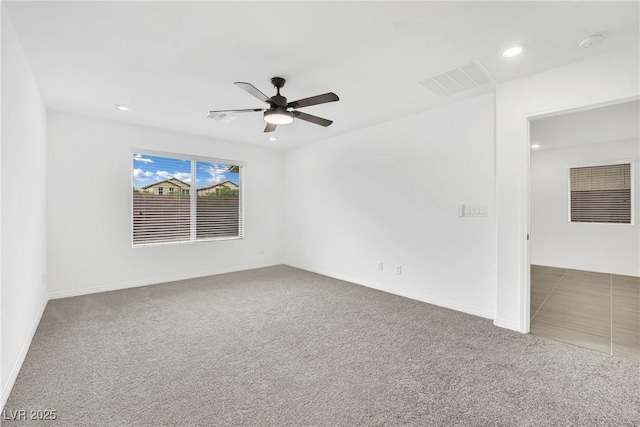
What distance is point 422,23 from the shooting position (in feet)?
6.83

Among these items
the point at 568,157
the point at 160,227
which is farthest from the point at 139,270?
the point at 568,157

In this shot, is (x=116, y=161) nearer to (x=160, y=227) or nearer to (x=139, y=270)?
(x=160, y=227)

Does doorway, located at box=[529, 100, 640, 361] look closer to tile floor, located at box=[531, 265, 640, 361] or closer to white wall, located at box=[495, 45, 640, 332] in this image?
tile floor, located at box=[531, 265, 640, 361]

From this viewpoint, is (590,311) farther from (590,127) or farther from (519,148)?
(590,127)

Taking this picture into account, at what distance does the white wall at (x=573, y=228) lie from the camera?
17.4 feet

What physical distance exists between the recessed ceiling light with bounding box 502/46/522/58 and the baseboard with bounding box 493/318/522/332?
8.39 ft

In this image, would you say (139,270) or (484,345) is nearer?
(484,345)

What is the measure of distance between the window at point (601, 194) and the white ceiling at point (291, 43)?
4456mm

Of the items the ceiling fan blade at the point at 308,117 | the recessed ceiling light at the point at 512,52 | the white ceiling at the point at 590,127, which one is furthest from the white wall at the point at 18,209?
the white ceiling at the point at 590,127

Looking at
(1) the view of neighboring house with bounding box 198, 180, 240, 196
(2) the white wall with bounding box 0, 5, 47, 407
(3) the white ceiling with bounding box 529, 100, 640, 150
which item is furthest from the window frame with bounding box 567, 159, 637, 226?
(2) the white wall with bounding box 0, 5, 47, 407

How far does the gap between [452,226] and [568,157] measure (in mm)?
4408

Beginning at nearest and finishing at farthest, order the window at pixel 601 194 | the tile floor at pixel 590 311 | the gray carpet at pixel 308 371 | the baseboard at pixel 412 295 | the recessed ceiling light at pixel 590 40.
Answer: the gray carpet at pixel 308 371
the recessed ceiling light at pixel 590 40
the tile floor at pixel 590 311
the baseboard at pixel 412 295
the window at pixel 601 194

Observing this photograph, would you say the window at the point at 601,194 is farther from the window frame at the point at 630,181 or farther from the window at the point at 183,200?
the window at the point at 183,200

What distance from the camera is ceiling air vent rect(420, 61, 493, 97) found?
9.09ft
